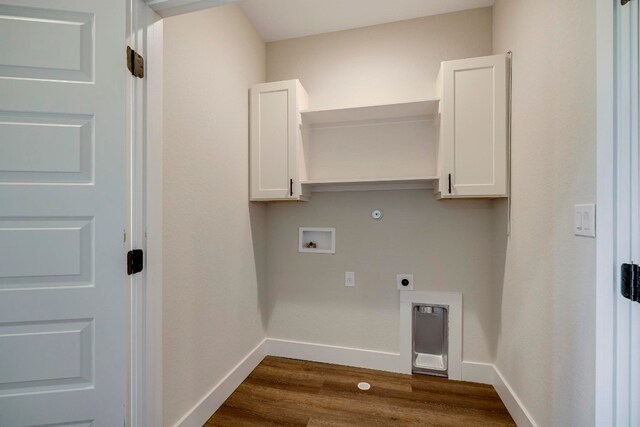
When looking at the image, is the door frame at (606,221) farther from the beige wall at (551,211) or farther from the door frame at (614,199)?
the beige wall at (551,211)

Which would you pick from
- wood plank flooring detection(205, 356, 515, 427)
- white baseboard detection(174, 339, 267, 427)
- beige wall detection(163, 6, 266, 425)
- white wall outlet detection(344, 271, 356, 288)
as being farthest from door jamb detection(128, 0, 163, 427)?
white wall outlet detection(344, 271, 356, 288)

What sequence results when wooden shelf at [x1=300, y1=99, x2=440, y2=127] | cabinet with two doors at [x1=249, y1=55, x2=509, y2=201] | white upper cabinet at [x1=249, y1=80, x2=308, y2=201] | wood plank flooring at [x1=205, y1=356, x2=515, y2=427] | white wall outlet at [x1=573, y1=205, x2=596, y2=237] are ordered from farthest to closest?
white upper cabinet at [x1=249, y1=80, x2=308, y2=201], wooden shelf at [x1=300, y1=99, x2=440, y2=127], cabinet with two doors at [x1=249, y1=55, x2=509, y2=201], wood plank flooring at [x1=205, y1=356, x2=515, y2=427], white wall outlet at [x1=573, y1=205, x2=596, y2=237]

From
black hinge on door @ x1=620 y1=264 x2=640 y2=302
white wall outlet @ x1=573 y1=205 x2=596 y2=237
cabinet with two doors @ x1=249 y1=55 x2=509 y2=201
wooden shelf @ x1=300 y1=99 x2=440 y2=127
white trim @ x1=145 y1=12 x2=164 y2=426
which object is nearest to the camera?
black hinge on door @ x1=620 y1=264 x2=640 y2=302

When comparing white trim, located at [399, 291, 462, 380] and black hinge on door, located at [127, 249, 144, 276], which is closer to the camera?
black hinge on door, located at [127, 249, 144, 276]

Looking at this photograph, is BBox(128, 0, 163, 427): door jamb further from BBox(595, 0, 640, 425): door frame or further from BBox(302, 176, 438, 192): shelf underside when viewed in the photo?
BBox(595, 0, 640, 425): door frame

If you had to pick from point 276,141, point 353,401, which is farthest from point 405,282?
point 276,141

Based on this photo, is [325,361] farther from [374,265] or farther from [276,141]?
[276,141]

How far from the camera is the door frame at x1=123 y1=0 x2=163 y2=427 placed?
1054 millimetres

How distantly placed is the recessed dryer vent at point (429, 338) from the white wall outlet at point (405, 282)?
0.52ft

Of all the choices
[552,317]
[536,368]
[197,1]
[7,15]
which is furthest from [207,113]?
[536,368]

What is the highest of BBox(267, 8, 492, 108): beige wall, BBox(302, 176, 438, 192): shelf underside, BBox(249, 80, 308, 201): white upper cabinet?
BBox(267, 8, 492, 108): beige wall

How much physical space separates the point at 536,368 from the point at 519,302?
1.12 ft

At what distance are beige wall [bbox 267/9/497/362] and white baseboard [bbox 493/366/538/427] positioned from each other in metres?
0.18

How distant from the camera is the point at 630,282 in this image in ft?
2.72
